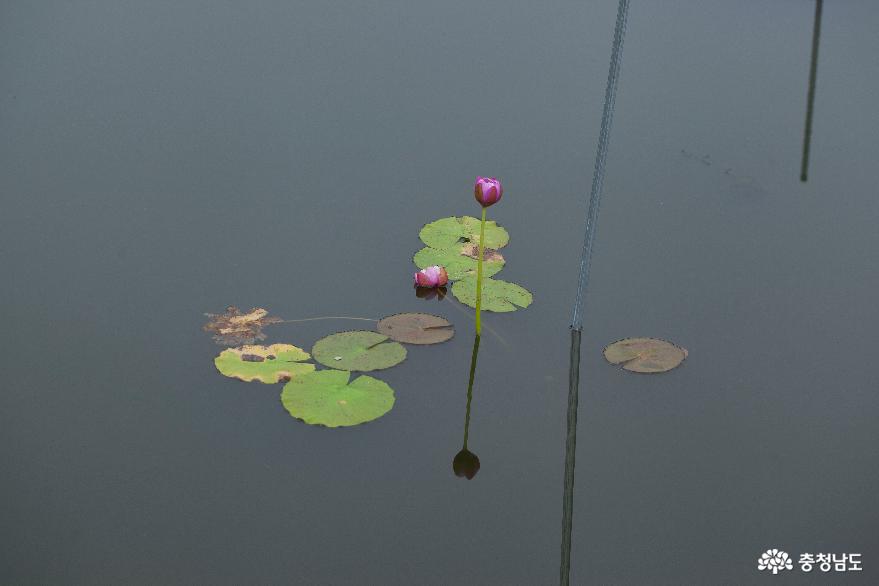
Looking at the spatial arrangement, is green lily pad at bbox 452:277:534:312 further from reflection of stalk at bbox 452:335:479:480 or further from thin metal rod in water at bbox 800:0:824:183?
thin metal rod in water at bbox 800:0:824:183

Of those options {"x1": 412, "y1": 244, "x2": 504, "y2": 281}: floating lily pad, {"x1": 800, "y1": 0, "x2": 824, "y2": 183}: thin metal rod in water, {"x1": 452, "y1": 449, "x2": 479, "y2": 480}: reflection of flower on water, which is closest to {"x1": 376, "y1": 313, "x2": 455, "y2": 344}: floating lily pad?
{"x1": 412, "y1": 244, "x2": 504, "y2": 281}: floating lily pad

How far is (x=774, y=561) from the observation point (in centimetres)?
147

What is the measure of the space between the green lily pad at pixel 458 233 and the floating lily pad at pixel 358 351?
0.97 ft

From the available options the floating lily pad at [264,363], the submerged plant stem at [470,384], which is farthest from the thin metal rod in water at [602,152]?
the floating lily pad at [264,363]

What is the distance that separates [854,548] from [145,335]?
113 centimetres

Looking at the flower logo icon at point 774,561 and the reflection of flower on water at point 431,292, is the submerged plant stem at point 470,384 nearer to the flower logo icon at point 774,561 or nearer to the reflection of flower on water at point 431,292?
the reflection of flower on water at point 431,292

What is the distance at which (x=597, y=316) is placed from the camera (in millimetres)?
1877

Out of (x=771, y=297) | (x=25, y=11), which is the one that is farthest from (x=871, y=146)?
(x=25, y=11)

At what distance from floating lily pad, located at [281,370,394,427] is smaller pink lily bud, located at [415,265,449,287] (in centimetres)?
26

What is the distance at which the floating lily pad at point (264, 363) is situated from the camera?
1710 mm

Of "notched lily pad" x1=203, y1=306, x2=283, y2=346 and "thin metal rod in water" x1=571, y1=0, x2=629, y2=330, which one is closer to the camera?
"thin metal rod in water" x1=571, y1=0, x2=629, y2=330

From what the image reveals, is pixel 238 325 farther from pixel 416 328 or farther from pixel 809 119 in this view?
pixel 809 119

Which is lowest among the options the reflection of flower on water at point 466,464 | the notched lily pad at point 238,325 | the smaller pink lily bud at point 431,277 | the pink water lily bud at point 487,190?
the reflection of flower on water at point 466,464

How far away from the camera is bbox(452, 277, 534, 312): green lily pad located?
189 centimetres
